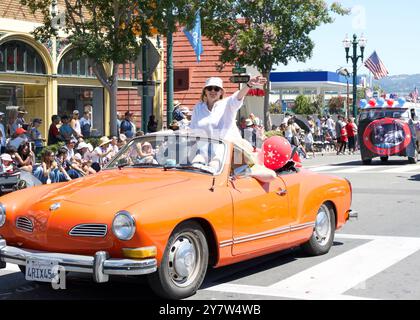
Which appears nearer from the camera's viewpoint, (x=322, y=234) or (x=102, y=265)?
(x=102, y=265)

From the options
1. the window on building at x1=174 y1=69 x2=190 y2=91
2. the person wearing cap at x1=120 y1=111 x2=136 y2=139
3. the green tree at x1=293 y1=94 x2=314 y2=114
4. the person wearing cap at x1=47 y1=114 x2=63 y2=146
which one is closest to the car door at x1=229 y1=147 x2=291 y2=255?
the person wearing cap at x1=47 y1=114 x2=63 y2=146

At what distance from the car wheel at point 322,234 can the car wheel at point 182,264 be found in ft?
6.97

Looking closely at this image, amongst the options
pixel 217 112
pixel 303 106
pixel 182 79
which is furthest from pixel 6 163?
pixel 303 106

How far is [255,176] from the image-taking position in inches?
281

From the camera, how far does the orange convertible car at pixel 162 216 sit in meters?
5.68

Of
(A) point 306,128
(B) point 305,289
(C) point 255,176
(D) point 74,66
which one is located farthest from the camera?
(A) point 306,128

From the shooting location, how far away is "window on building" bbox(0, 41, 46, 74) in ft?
68.9

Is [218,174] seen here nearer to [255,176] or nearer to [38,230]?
[255,176]

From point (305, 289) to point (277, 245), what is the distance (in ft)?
2.93

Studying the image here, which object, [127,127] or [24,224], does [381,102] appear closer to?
[127,127]

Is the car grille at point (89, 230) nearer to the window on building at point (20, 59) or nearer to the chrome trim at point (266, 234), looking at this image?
the chrome trim at point (266, 234)

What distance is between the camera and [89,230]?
573 cm

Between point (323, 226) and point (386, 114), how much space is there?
50.2 ft
